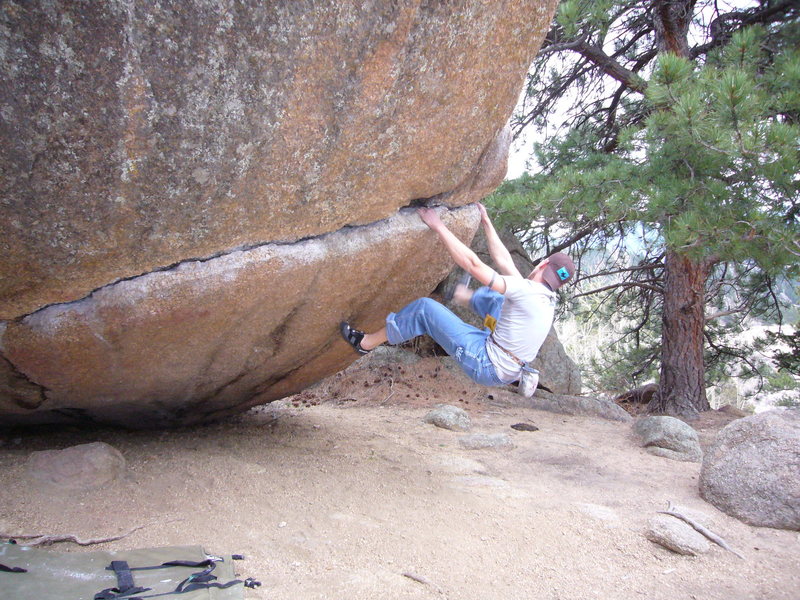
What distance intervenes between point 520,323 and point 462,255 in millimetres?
615

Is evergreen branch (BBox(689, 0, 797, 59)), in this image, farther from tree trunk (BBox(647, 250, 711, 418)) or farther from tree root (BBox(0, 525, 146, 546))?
tree root (BBox(0, 525, 146, 546))

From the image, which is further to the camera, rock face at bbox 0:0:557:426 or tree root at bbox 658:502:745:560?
tree root at bbox 658:502:745:560

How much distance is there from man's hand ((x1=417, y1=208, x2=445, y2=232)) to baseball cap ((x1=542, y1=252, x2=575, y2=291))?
793mm

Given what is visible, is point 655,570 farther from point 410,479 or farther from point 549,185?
point 549,185

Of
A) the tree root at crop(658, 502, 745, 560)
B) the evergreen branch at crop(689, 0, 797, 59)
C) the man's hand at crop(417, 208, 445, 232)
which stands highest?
the evergreen branch at crop(689, 0, 797, 59)

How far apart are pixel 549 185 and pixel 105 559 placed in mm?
4638

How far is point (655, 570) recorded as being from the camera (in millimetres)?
3398

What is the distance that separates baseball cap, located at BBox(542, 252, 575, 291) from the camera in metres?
4.13

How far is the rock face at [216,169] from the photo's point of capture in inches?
99.7

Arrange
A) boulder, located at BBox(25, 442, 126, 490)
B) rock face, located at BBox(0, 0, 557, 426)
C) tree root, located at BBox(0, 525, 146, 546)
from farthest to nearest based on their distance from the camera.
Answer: boulder, located at BBox(25, 442, 126, 490), tree root, located at BBox(0, 525, 146, 546), rock face, located at BBox(0, 0, 557, 426)

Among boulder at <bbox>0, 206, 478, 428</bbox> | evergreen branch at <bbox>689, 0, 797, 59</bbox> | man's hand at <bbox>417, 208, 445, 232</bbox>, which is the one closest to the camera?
boulder at <bbox>0, 206, 478, 428</bbox>

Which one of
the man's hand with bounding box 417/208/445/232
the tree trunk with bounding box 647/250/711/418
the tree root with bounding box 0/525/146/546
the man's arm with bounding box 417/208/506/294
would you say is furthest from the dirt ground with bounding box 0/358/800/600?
the tree trunk with bounding box 647/250/711/418

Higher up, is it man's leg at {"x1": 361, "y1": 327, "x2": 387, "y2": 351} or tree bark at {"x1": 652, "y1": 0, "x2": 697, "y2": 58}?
tree bark at {"x1": 652, "y1": 0, "x2": 697, "y2": 58}

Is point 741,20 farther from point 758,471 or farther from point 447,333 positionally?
point 447,333
